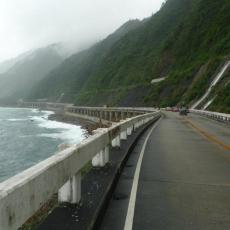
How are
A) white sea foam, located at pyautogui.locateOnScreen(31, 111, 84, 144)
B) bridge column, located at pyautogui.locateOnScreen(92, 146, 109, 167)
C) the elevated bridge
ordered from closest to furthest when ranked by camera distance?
the elevated bridge → bridge column, located at pyautogui.locateOnScreen(92, 146, 109, 167) → white sea foam, located at pyautogui.locateOnScreen(31, 111, 84, 144)

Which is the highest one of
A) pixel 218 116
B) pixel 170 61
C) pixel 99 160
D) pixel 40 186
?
pixel 170 61

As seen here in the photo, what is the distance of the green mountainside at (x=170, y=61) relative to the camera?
83.7 m

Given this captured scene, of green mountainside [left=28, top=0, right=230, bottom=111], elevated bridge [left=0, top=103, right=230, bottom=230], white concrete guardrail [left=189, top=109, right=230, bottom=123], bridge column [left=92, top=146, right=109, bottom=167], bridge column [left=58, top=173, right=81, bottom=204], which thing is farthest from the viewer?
green mountainside [left=28, top=0, right=230, bottom=111]

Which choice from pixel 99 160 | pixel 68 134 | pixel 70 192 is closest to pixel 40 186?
pixel 70 192

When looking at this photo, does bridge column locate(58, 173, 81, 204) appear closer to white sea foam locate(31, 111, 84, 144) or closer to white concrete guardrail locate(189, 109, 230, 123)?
white concrete guardrail locate(189, 109, 230, 123)

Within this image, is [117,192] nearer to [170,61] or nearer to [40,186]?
[40,186]

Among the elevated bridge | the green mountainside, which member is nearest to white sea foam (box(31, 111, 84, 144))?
the green mountainside

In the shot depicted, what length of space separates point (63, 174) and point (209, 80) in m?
74.7

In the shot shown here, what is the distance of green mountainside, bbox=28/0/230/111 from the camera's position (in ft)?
275

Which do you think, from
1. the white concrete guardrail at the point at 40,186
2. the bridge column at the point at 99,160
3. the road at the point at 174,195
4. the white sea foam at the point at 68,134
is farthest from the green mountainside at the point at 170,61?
the white concrete guardrail at the point at 40,186

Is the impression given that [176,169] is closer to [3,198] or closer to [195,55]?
[3,198]

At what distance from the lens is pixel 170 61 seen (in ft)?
372

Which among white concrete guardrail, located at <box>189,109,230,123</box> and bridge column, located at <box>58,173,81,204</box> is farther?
white concrete guardrail, located at <box>189,109,230,123</box>

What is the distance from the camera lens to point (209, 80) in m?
77.6
